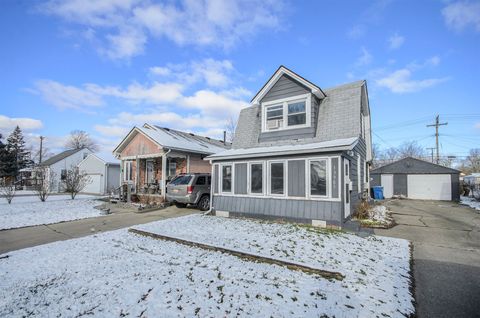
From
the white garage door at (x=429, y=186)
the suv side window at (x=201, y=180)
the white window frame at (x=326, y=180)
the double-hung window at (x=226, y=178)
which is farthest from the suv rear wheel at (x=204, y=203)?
the white garage door at (x=429, y=186)

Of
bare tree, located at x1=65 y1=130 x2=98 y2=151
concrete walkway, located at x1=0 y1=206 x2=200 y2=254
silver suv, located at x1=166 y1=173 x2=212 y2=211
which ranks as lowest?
concrete walkway, located at x1=0 y1=206 x2=200 y2=254

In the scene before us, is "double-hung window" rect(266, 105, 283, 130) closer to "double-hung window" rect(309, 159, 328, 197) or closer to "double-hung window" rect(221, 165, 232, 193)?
"double-hung window" rect(221, 165, 232, 193)

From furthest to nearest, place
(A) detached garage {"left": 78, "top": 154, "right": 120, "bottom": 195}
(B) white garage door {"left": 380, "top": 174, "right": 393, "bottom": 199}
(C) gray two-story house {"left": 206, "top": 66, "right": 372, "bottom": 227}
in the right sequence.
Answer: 1. (A) detached garage {"left": 78, "top": 154, "right": 120, "bottom": 195}
2. (B) white garage door {"left": 380, "top": 174, "right": 393, "bottom": 199}
3. (C) gray two-story house {"left": 206, "top": 66, "right": 372, "bottom": 227}

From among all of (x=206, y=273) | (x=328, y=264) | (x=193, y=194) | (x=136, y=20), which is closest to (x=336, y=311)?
(x=328, y=264)

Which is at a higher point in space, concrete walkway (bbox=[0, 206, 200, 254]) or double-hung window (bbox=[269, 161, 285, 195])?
double-hung window (bbox=[269, 161, 285, 195])

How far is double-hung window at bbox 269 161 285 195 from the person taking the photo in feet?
29.8

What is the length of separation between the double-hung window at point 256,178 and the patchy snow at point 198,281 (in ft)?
10.8

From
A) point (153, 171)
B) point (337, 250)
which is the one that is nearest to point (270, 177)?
point (337, 250)

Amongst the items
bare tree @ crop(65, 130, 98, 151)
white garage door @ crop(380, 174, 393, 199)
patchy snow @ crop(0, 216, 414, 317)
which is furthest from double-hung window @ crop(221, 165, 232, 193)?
bare tree @ crop(65, 130, 98, 151)

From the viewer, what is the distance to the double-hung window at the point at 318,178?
26.6 feet

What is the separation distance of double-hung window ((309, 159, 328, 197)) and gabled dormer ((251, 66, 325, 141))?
2.05m

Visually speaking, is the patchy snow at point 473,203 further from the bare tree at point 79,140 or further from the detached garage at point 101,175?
the bare tree at point 79,140

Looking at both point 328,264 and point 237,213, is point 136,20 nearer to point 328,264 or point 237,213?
point 237,213

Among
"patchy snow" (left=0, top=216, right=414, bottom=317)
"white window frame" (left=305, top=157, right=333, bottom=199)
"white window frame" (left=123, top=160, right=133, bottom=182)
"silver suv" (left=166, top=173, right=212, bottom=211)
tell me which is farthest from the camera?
"white window frame" (left=123, top=160, right=133, bottom=182)
